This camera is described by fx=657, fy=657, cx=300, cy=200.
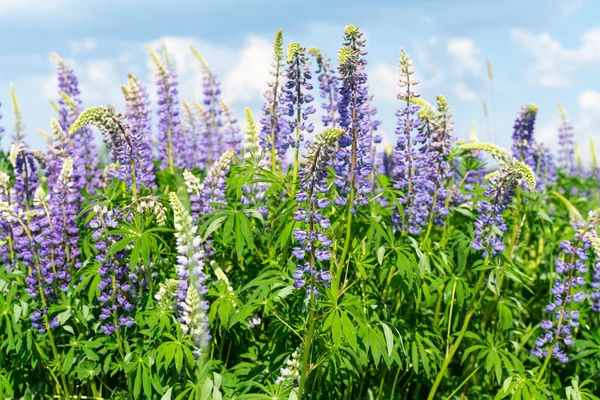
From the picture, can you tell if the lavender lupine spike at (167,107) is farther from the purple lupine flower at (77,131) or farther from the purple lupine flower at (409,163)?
the purple lupine flower at (409,163)

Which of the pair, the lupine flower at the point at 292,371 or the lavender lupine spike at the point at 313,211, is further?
the lupine flower at the point at 292,371

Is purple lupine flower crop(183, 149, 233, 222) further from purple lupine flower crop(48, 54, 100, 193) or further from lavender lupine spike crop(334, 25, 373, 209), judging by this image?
purple lupine flower crop(48, 54, 100, 193)

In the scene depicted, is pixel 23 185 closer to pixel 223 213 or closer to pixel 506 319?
pixel 223 213

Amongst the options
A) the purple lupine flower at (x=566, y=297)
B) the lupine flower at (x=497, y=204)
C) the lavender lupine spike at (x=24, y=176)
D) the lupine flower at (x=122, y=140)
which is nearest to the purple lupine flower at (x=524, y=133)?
the purple lupine flower at (x=566, y=297)

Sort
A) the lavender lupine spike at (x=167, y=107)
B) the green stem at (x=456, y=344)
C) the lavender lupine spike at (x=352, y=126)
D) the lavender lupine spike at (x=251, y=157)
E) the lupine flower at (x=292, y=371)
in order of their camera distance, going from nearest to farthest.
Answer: the lavender lupine spike at (x=352, y=126) < the lupine flower at (x=292, y=371) < the green stem at (x=456, y=344) < the lavender lupine spike at (x=251, y=157) < the lavender lupine spike at (x=167, y=107)

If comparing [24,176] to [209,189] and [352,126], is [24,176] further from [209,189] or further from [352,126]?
[352,126]

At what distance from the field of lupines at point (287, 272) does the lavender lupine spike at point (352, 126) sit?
0.01 metres

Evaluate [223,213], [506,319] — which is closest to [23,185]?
[223,213]

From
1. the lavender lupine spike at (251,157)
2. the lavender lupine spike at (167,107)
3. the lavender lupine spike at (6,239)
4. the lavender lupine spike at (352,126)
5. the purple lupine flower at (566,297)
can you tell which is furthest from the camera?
the lavender lupine spike at (167,107)

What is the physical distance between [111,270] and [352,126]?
1.89 metres

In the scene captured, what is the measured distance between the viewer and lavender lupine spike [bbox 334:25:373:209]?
12.1ft

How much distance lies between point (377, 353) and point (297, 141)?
5.24 feet

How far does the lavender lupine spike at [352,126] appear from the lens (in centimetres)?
370

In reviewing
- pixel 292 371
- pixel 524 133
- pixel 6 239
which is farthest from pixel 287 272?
pixel 524 133
